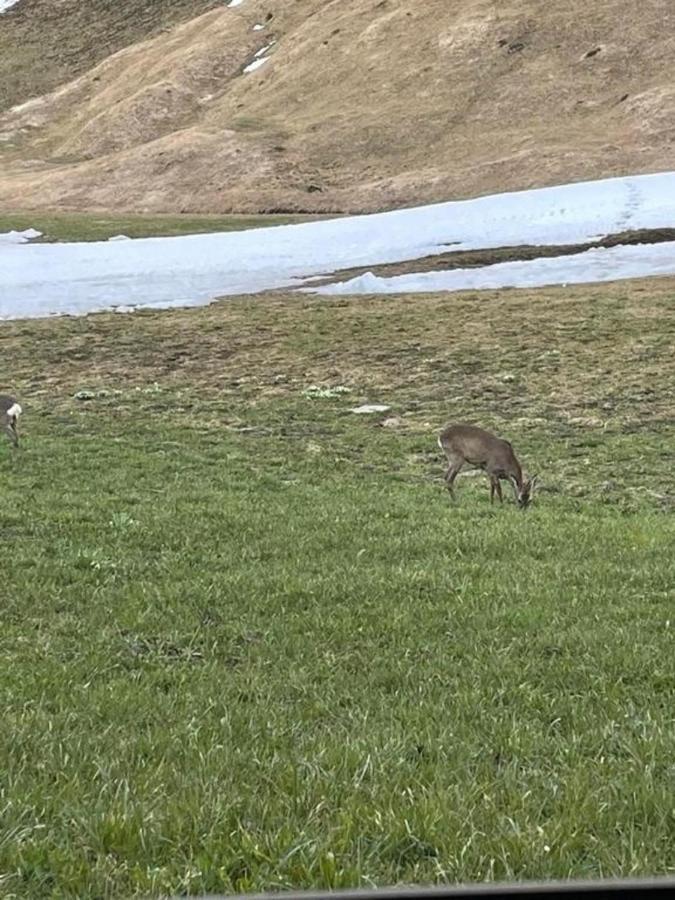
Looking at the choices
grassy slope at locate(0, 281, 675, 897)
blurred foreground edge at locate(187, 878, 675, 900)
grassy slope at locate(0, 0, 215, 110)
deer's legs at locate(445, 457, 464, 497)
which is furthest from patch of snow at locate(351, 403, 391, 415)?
grassy slope at locate(0, 0, 215, 110)

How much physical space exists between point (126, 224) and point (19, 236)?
646cm

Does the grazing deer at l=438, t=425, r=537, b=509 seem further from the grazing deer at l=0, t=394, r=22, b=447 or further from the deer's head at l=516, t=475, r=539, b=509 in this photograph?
the grazing deer at l=0, t=394, r=22, b=447

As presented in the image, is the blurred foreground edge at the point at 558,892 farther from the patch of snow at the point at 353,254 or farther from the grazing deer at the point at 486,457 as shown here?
the patch of snow at the point at 353,254

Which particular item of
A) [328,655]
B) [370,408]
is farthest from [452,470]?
[328,655]

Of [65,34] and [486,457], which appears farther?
[65,34]

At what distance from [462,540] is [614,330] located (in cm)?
1864

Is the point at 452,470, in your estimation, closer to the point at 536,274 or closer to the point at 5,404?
the point at 5,404

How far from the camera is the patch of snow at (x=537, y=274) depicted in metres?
38.9

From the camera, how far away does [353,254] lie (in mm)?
45656

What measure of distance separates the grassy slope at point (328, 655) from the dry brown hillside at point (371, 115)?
168 feet

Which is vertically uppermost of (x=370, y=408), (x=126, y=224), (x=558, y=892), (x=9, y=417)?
(x=126, y=224)

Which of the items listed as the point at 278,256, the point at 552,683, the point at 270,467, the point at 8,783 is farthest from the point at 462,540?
the point at 278,256

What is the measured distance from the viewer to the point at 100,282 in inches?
1625

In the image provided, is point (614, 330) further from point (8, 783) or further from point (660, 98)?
point (660, 98)
